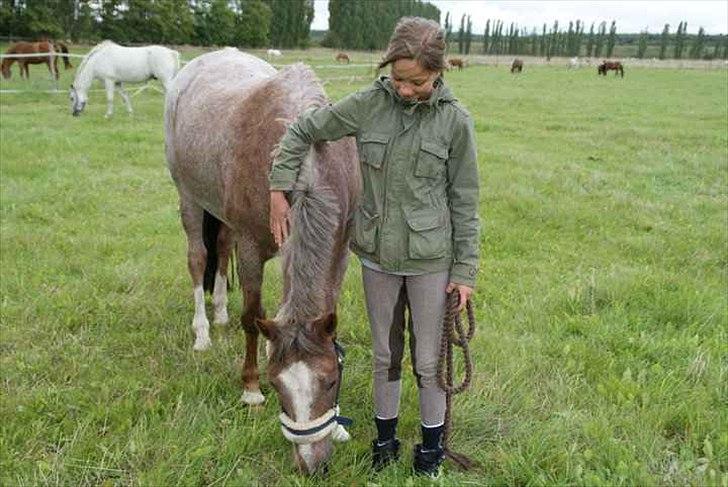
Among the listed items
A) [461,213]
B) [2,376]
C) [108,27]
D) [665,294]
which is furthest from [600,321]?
[108,27]

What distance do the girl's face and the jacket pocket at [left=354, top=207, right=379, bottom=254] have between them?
49 cm

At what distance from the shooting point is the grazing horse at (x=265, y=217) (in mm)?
2439

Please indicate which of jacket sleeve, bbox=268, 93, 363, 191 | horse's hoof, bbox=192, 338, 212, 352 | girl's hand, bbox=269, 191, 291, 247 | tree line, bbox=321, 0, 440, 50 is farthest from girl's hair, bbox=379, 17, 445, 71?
tree line, bbox=321, 0, 440, 50

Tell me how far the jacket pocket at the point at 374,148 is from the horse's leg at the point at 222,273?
231 centimetres

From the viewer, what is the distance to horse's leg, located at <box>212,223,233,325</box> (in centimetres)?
455

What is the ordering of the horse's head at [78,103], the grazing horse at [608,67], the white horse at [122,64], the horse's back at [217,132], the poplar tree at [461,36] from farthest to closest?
the poplar tree at [461,36] → the grazing horse at [608,67] → the white horse at [122,64] → the horse's head at [78,103] → the horse's back at [217,132]

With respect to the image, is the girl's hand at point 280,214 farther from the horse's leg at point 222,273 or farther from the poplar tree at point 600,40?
the poplar tree at point 600,40

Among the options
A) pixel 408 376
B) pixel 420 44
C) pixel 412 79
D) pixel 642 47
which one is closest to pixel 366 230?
pixel 412 79

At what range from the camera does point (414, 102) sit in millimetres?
2363

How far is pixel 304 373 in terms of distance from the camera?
241cm

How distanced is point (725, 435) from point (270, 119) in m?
2.66

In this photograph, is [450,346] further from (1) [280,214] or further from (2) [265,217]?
(2) [265,217]

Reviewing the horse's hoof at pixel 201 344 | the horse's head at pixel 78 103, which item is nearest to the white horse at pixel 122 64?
the horse's head at pixel 78 103

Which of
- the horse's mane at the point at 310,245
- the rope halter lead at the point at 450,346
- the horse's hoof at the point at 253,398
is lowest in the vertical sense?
the horse's hoof at the point at 253,398
